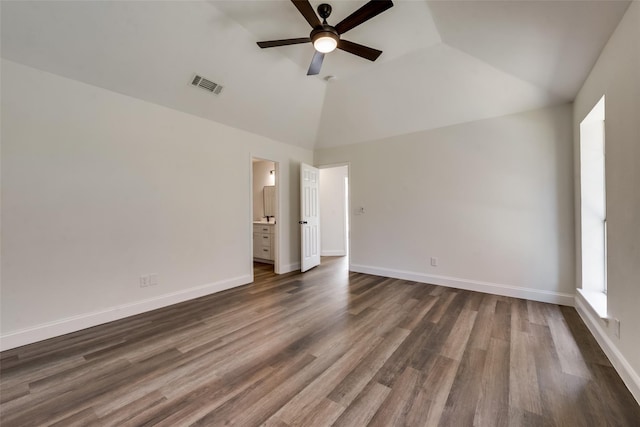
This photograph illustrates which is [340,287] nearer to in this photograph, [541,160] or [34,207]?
[541,160]

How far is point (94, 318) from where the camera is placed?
262 centimetres

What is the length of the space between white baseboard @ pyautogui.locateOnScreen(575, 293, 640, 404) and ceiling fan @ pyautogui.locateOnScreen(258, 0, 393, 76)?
9.73 feet

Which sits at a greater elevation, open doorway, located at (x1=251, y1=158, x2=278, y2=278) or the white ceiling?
the white ceiling

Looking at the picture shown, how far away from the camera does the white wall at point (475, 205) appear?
3.16 m

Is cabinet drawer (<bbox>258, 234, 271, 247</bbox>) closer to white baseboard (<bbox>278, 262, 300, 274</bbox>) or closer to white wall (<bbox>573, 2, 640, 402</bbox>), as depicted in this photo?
white baseboard (<bbox>278, 262, 300, 274</bbox>)

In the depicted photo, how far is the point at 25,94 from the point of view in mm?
2273

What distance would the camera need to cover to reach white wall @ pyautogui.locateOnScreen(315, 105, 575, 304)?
3.16m

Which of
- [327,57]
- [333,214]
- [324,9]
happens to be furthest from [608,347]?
[333,214]

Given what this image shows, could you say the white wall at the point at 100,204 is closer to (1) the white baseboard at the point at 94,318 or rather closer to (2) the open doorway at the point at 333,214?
(1) the white baseboard at the point at 94,318

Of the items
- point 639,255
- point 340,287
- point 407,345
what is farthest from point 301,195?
point 639,255

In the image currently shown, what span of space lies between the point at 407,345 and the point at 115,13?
3821 millimetres

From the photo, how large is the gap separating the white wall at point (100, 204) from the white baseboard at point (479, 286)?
2581 millimetres

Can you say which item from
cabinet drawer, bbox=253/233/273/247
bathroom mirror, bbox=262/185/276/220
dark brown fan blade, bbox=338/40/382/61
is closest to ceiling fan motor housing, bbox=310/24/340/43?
dark brown fan blade, bbox=338/40/382/61

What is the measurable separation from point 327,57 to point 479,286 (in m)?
3.74
